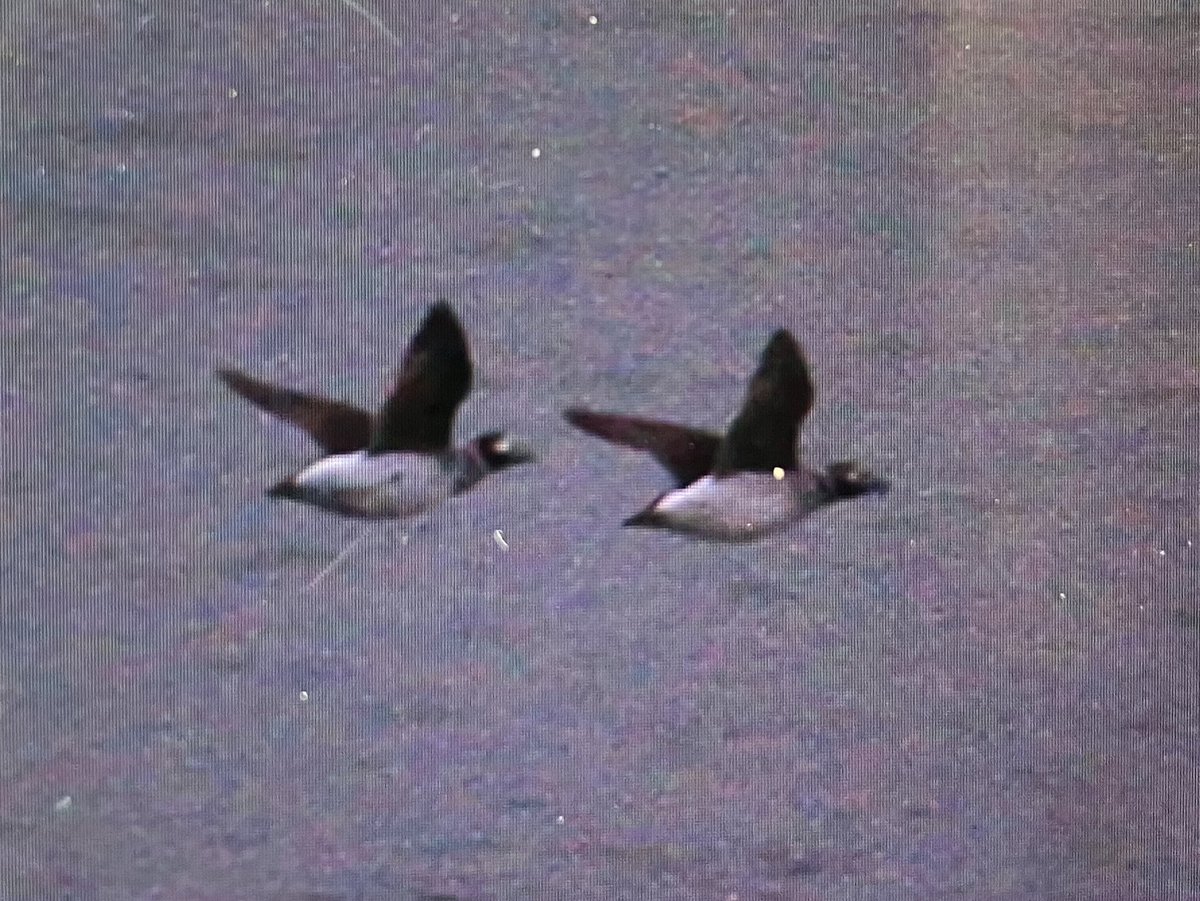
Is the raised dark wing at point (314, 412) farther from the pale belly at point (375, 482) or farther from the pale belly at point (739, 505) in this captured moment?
the pale belly at point (739, 505)

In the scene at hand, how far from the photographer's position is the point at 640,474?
43cm

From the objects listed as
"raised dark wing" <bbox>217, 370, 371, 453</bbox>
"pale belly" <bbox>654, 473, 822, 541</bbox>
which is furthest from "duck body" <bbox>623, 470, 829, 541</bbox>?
"raised dark wing" <bbox>217, 370, 371, 453</bbox>

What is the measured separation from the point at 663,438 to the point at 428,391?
84 mm

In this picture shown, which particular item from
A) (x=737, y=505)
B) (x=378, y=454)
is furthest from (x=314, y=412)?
(x=737, y=505)

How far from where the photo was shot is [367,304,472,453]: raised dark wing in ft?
1.40

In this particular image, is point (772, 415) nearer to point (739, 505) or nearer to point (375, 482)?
point (739, 505)

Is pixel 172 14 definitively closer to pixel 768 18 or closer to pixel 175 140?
pixel 175 140

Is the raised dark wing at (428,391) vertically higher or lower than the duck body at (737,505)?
higher

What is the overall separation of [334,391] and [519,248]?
0.08 meters

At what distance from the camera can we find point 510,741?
0.44 metres

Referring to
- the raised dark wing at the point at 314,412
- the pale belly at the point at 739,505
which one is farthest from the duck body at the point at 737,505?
the raised dark wing at the point at 314,412

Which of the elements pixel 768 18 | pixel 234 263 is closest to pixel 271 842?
pixel 234 263

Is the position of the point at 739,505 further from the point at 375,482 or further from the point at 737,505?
the point at 375,482

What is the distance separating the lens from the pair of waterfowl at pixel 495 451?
16.8 inches
